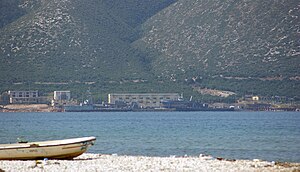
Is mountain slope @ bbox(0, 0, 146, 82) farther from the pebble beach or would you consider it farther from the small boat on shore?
the pebble beach

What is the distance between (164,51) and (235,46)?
13.3 m

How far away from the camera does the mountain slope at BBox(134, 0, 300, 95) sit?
6511 inches

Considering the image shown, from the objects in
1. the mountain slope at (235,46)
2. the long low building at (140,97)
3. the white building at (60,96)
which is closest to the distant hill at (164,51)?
the mountain slope at (235,46)

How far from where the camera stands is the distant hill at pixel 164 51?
166 m

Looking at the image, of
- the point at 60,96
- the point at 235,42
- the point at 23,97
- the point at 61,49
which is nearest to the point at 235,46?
the point at 235,42

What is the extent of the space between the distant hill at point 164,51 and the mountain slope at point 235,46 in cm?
17

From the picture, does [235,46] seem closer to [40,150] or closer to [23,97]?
[23,97]

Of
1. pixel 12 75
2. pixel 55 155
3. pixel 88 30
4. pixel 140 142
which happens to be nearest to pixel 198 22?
pixel 88 30

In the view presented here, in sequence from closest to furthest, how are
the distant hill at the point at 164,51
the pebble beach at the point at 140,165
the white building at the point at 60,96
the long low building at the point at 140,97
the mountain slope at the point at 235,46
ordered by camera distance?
the pebble beach at the point at 140,165 → the white building at the point at 60,96 → the mountain slope at the point at 235,46 → the distant hill at the point at 164,51 → the long low building at the point at 140,97

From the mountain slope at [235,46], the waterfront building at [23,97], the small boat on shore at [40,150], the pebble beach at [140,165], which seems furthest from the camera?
the mountain slope at [235,46]

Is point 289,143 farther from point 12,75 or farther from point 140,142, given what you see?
point 12,75

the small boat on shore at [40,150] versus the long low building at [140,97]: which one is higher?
the long low building at [140,97]

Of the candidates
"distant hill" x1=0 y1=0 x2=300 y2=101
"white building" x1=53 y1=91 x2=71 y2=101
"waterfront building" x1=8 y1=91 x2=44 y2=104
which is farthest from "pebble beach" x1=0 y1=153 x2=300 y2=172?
"distant hill" x1=0 y1=0 x2=300 y2=101

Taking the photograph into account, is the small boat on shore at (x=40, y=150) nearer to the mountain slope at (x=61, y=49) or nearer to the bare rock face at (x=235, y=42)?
the bare rock face at (x=235, y=42)
